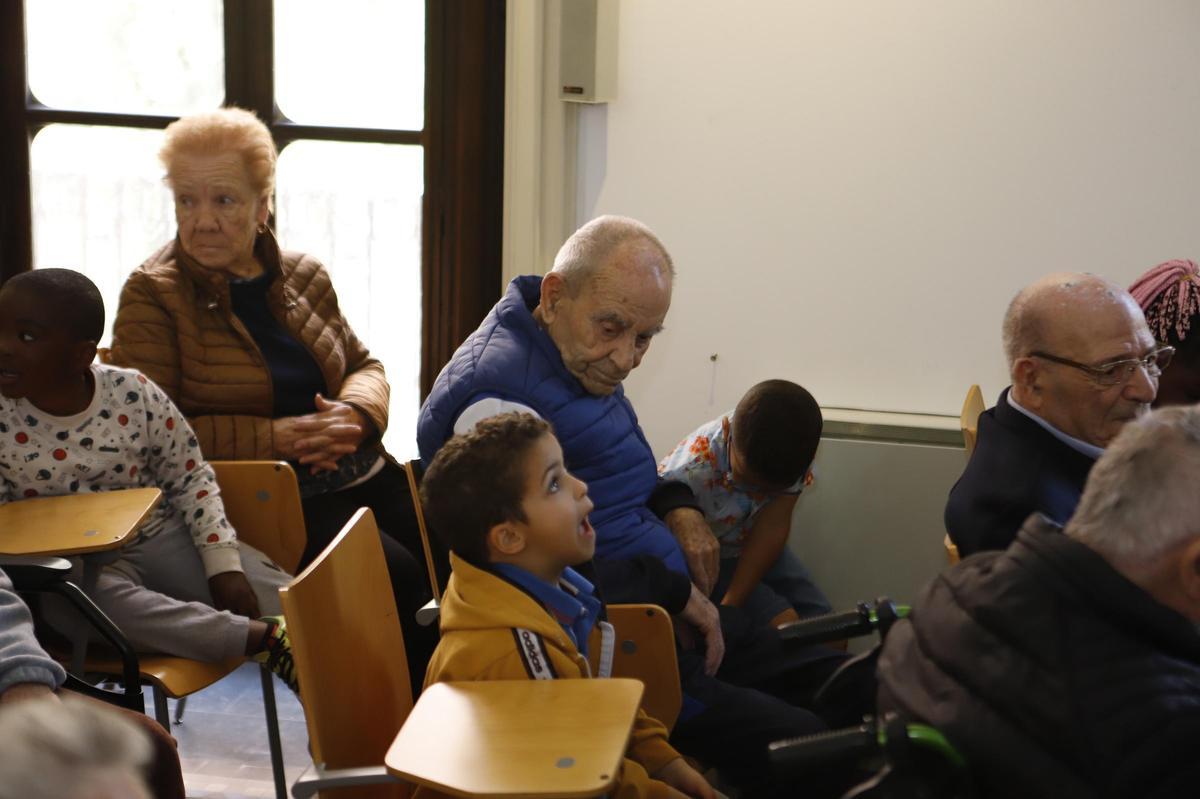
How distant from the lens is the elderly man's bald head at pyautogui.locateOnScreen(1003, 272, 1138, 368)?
2271mm

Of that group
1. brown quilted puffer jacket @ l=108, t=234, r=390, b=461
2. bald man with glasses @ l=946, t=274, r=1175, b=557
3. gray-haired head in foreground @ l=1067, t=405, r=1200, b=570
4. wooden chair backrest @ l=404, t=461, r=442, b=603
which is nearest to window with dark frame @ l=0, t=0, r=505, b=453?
brown quilted puffer jacket @ l=108, t=234, r=390, b=461

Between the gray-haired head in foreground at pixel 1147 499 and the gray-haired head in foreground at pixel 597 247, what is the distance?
122cm

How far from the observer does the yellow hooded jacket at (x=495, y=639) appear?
174 cm

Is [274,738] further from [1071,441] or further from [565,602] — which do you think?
[1071,441]

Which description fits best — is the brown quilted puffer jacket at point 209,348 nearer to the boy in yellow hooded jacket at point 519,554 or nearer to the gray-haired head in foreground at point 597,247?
the gray-haired head in foreground at point 597,247

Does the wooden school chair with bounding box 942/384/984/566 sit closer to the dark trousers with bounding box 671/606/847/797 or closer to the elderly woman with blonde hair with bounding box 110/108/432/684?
the dark trousers with bounding box 671/606/847/797

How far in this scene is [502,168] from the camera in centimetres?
384

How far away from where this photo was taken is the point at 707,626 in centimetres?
243

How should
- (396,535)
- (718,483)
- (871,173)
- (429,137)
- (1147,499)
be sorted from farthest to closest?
1. (429,137)
2. (871,173)
3. (396,535)
4. (718,483)
5. (1147,499)

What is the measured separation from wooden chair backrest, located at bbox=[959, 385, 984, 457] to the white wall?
636 mm

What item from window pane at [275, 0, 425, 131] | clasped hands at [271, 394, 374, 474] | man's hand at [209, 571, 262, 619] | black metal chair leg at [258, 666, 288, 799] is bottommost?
black metal chair leg at [258, 666, 288, 799]

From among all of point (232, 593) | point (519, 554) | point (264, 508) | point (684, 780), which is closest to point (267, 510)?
point (264, 508)

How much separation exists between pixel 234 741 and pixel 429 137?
73.6 inches

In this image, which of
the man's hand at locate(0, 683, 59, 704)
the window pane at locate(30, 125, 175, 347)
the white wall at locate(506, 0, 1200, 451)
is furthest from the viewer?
the window pane at locate(30, 125, 175, 347)
